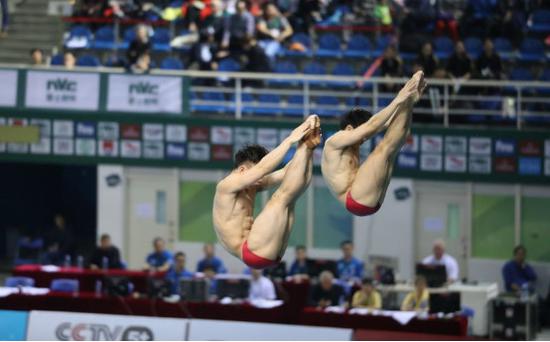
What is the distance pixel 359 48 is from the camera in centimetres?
2472

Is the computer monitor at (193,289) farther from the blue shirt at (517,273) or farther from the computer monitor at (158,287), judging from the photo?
the blue shirt at (517,273)

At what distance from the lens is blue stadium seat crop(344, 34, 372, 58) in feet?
80.9

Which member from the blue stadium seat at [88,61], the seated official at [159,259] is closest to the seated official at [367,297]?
the seated official at [159,259]

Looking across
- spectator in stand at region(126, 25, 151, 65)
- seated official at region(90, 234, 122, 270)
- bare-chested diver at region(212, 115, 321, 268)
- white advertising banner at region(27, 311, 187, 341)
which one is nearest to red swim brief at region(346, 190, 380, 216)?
bare-chested diver at region(212, 115, 321, 268)

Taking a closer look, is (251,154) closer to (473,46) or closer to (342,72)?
(342,72)

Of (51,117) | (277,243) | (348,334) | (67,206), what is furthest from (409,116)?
(67,206)

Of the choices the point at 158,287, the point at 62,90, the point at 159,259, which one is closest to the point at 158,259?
the point at 159,259

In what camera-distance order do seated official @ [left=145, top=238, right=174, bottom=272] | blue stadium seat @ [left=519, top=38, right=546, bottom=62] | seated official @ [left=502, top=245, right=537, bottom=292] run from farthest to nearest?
blue stadium seat @ [left=519, top=38, right=546, bottom=62]
seated official @ [left=145, top=238, right=174, bottom=272]
seated official @ [left=502, top=245, right=537, bottom=292]

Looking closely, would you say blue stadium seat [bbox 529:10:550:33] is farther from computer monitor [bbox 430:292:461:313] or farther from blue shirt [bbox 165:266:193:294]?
blue shirt [bbox 165:266:193:294]

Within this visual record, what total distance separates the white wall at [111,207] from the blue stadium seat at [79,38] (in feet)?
8.18

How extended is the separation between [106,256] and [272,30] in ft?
16.4

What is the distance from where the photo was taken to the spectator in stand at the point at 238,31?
24328 mm

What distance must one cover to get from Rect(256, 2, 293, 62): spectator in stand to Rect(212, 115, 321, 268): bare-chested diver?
12463 millimetres

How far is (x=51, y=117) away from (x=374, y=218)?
564cm
